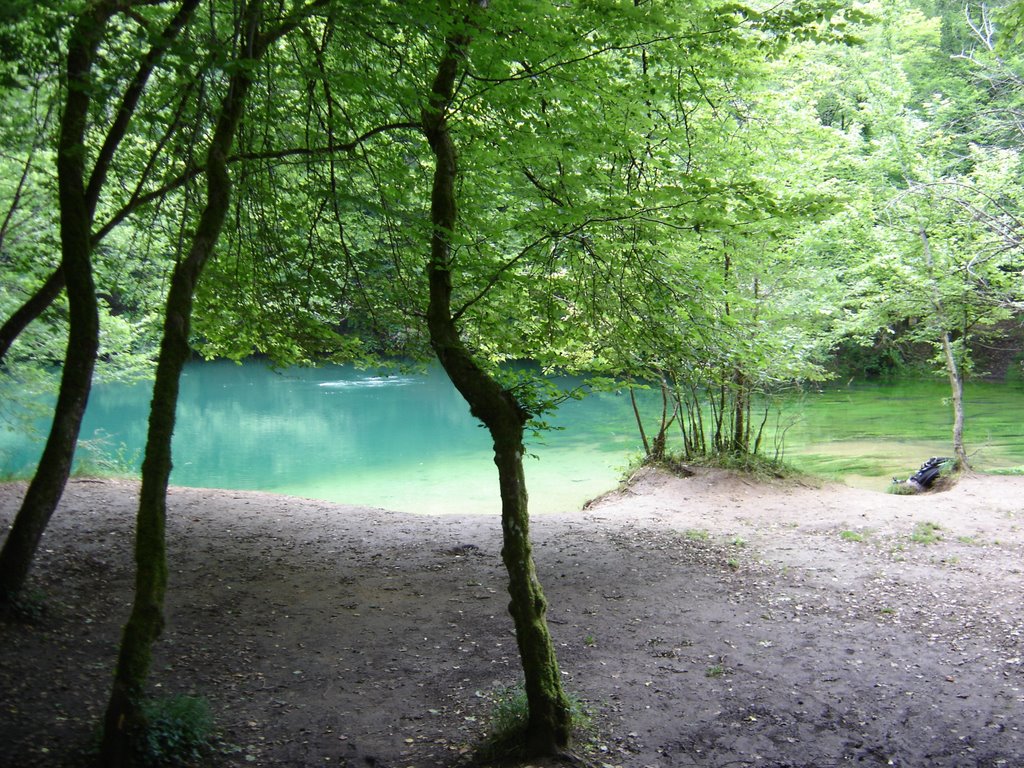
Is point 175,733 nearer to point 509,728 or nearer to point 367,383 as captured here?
point 509,728

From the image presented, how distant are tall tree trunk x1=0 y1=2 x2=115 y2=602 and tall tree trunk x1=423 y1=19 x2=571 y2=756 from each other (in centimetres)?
184

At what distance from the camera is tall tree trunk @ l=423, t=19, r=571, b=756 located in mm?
3852

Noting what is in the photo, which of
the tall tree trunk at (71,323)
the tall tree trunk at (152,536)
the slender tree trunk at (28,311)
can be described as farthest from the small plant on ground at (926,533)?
the slender tree trunk at (28,311)

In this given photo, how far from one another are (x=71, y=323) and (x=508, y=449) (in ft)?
9.41

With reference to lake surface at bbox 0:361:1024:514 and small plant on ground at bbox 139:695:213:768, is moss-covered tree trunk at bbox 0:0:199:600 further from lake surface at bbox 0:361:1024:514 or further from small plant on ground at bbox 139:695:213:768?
lake surface at bbox 0:361:1024:514

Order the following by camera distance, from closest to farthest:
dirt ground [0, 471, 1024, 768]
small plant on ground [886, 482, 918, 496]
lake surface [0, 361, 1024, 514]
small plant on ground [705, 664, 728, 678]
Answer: dirt ground [0, 471, 1024, 768] → small plant on ground [705, 664, 728, 678] → small plant on ground [886, 482, 918, 496] → lake surface [0, 361, 1024, 514]

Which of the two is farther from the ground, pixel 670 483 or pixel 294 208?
pixel 294 208

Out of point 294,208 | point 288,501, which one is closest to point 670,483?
point 288,501

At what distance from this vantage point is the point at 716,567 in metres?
7.57

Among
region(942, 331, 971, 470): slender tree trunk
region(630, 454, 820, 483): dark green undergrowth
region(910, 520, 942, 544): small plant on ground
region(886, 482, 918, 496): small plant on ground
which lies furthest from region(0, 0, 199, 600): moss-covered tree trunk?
region(942, 331, 971, 470): slender tree trunk

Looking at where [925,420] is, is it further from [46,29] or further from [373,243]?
[46,29]

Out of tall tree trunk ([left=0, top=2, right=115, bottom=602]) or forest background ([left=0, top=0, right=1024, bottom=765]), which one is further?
tall tree trunk ([left=0, top=2, right=115, bottom=602])

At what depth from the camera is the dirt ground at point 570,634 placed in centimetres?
415

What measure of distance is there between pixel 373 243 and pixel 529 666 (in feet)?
11.9
